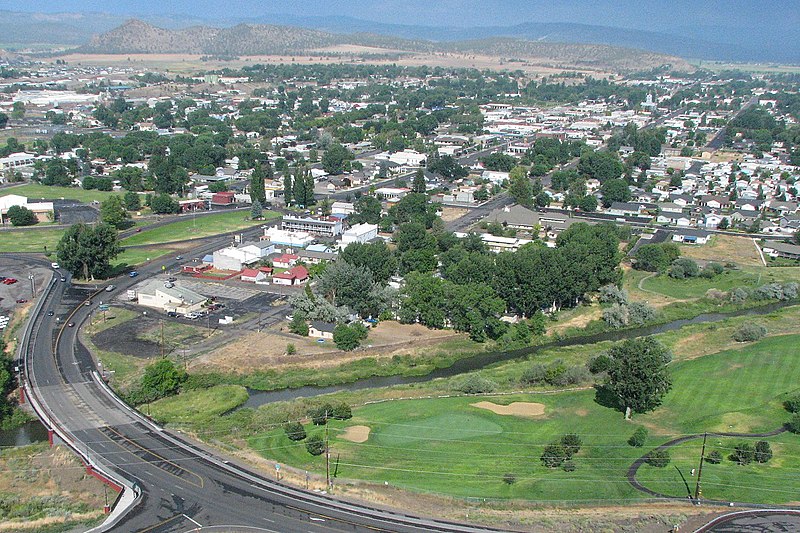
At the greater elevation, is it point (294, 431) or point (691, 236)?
point (294, 431)

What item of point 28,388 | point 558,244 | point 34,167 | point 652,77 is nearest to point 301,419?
point 28,388

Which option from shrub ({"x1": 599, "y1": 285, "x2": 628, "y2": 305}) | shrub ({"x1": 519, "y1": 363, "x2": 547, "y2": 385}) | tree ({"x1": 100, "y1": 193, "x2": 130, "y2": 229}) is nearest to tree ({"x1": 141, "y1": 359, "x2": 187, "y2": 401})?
shrub ({"x1": 519, "y1": 363, "x2": 547, "y2": 385})

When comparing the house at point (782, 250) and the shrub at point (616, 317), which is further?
the house at point (782, 250)

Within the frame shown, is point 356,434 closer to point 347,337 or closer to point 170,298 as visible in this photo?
point 347,337

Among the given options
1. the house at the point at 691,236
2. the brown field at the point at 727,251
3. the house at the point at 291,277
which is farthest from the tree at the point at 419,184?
the house at the point at 291,277

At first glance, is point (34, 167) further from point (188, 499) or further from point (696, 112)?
point (696, 112)

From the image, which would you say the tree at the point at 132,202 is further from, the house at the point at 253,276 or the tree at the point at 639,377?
the tree at the point at 639,377

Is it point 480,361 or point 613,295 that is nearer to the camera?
point 480,361

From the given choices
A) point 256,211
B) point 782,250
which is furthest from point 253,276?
point 782,250
